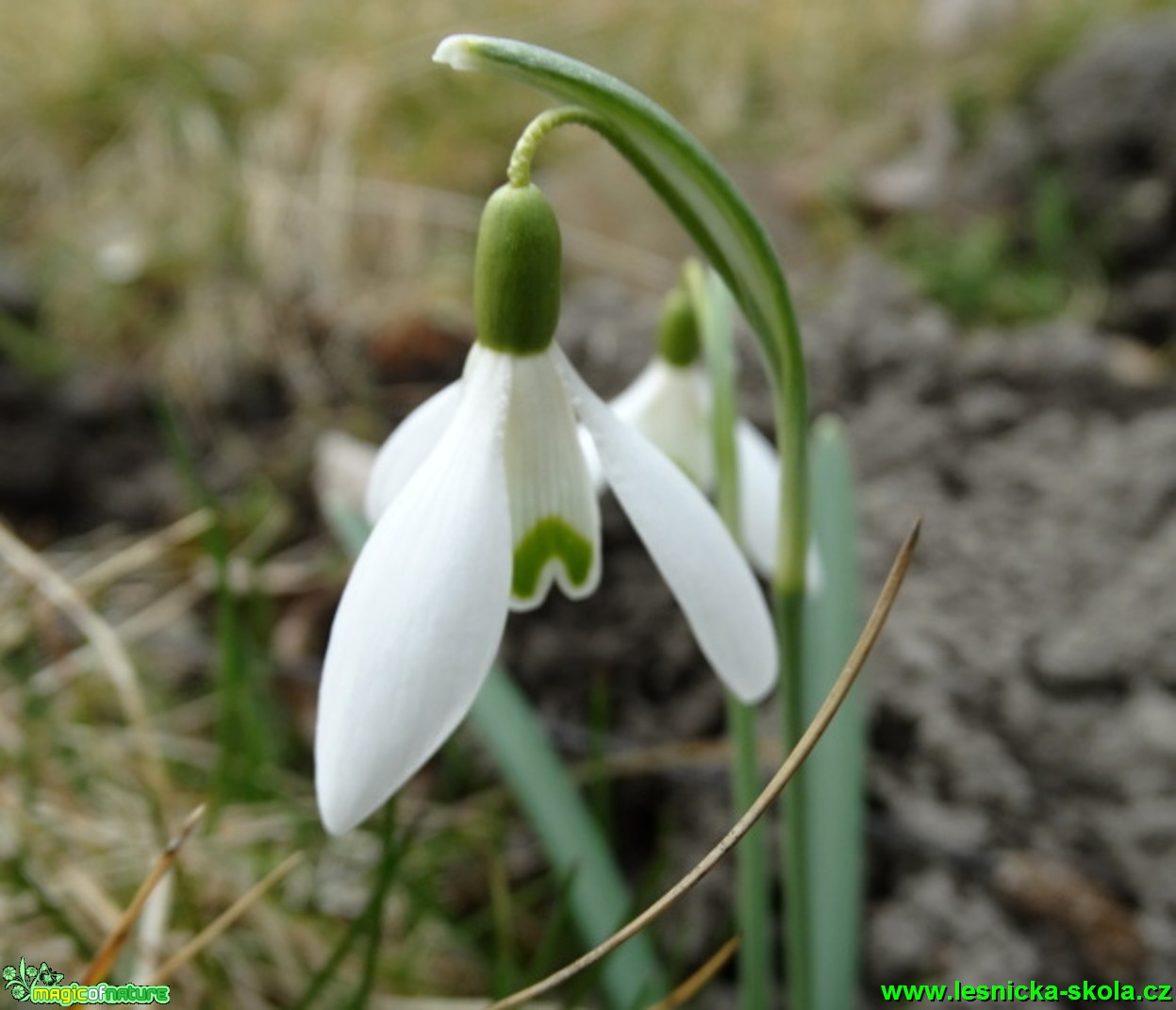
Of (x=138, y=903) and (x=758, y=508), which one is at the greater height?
(x=758, y=508)

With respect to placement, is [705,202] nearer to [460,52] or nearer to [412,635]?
[460,52]

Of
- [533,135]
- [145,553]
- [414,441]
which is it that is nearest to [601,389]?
[145,553]

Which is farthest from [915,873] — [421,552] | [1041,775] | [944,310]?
[944,310]

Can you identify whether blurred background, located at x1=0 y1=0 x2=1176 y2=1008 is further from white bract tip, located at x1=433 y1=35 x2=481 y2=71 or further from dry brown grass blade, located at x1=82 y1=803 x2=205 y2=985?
white bract tip, located at x1=433 y1=35 x2=481 y2=71

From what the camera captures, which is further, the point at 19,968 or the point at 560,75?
the point at 19,968

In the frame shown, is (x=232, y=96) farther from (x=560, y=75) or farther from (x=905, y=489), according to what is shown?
(x=560, y=75)
